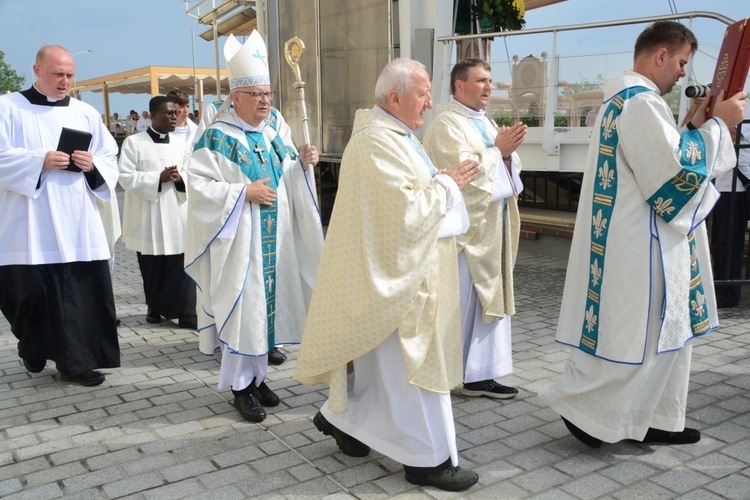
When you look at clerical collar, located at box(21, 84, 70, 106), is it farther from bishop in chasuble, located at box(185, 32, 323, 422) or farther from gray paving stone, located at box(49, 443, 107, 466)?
gray paving stone, located at box(49, 443, 107, 466)

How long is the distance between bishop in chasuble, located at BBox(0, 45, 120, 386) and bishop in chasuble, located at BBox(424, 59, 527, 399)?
238 cm

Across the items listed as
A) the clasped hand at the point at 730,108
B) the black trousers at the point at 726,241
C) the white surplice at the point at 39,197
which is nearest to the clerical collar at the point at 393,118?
the clasped hand at the point at 730,108

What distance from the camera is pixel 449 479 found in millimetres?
3373

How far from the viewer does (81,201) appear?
508 centimetres

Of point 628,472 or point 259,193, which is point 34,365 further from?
point 628,472

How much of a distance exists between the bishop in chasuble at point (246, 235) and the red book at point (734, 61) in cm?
233

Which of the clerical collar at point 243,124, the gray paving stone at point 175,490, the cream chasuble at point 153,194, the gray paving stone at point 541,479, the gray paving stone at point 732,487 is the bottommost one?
the gray paving stone at point 175,490

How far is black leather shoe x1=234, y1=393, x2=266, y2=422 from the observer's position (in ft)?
14.1

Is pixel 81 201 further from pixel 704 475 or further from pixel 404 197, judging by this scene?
pixel 704 475

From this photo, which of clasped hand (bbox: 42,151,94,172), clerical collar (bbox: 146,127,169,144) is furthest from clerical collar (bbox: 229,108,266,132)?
clerical collar (bbox: 146,127,169,144)

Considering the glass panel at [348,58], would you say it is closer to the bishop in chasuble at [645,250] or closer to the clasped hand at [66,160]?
the clasped hand at [66,160]

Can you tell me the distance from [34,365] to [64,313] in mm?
507

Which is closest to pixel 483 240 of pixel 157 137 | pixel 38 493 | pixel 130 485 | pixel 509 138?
pixel 509 138

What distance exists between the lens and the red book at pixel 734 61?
3.40 m
